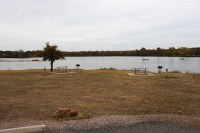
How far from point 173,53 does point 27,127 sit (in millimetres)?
167298

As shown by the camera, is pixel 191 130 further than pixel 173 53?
No

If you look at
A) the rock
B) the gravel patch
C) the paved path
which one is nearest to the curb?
the gravel patch

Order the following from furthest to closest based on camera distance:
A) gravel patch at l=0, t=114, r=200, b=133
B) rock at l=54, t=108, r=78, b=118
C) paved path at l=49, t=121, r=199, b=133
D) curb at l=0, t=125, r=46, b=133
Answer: rock at l=54, t=108, r=78, b=118
gravel patch at l=0, t=114, r=200, b=133
paved path at l=49, t=121, r=199, b=133
curb at l=0, t=125, r=46, b=133

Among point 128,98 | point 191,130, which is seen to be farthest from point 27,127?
point 128,98

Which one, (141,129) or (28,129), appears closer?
(28,129)

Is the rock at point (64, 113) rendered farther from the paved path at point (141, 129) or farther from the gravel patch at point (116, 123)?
the paved path at point (141, 129)

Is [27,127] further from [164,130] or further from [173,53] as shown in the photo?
[173,53]

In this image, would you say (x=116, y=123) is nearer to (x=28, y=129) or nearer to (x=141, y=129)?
(x=141, y=129)

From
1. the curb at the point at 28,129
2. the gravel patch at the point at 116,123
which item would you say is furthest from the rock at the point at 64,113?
the curb at the point at 28,129

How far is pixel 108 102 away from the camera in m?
11.2

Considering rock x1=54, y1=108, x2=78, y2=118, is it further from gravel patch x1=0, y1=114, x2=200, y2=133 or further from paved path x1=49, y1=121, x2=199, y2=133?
paved path x1=49, y1=121, x2=199, y2=133

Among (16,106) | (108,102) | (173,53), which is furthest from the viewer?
(173,53)

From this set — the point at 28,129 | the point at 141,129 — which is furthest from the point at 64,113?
the point at 141,129

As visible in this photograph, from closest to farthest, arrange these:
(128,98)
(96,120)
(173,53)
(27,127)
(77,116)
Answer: (27,127), (96,120), (77,116), (128,98), (173,53)
